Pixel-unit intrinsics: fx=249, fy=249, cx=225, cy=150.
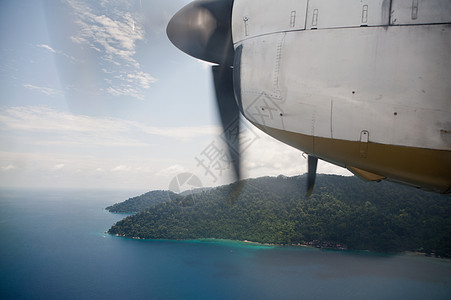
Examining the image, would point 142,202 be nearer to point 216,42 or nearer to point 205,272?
point 205,272

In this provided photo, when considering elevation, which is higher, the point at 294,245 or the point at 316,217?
the point at 316,217

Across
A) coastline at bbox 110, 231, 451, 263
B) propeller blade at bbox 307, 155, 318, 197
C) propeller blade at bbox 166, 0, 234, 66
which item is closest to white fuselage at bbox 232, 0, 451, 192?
propeller blade at bbox 166, 0, 234, 66

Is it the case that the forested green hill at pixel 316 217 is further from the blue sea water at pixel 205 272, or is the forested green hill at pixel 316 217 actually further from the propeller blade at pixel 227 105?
the propeller blade at pixel 227 105

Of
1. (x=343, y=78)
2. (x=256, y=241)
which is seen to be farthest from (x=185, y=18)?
(x=256, y=241)

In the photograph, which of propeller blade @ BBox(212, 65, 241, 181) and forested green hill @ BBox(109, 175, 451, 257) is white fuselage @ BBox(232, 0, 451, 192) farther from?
forested green hill @ BBox(109, 175, 451, 257)

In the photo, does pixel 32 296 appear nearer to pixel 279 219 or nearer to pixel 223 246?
pixel 223 246

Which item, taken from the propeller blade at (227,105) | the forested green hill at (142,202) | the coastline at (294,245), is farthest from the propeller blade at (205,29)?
the forested green hill at (142,202)

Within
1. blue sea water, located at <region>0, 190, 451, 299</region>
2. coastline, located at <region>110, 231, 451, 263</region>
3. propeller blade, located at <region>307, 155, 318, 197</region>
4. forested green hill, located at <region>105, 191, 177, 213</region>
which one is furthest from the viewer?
forested green hill, located at <region>105, 191, 177, 213</region>

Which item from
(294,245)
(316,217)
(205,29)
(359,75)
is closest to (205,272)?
(294,245)
